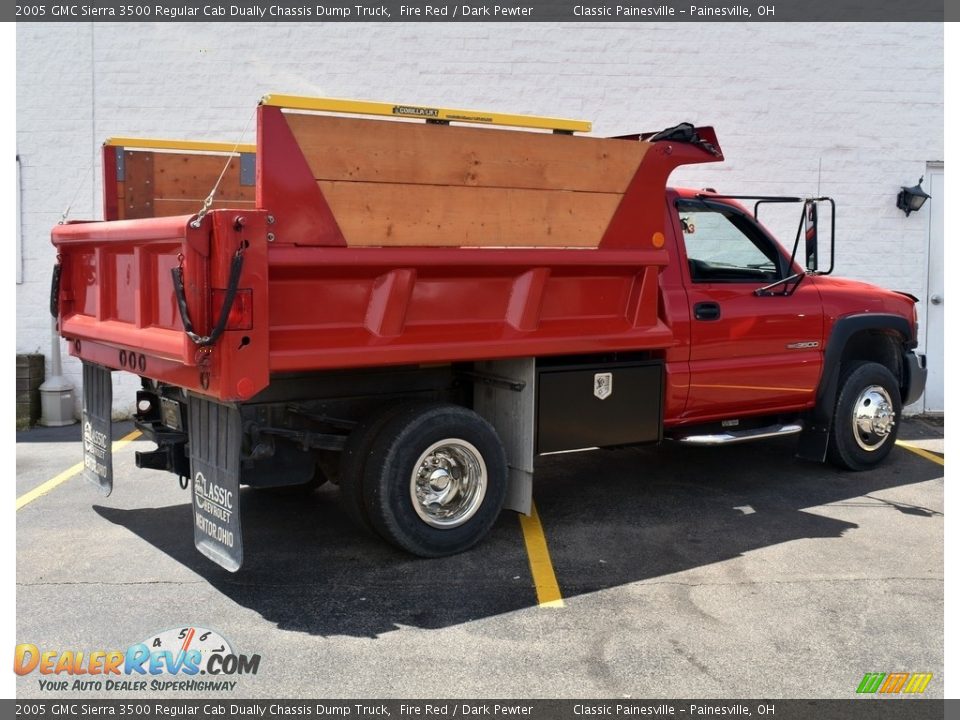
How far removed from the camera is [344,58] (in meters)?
9.79

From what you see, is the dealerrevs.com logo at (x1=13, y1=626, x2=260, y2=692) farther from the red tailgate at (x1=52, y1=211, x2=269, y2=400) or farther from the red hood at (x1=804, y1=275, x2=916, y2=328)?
the red hood at (x1=804, y1=275, x2=916, y2=328)

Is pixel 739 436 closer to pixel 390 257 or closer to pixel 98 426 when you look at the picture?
pixel 390 257

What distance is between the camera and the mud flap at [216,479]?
462 cm

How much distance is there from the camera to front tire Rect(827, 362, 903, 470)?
7492 millimetres

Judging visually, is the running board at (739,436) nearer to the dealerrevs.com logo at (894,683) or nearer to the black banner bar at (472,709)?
the dealerrevs.com logo at (894,683)

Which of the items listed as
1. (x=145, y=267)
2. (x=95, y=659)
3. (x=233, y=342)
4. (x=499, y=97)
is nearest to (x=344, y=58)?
(x=499, y=97)

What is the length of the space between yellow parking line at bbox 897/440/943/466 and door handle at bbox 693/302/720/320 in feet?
10.8

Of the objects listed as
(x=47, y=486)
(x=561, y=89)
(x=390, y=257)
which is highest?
(x=561, y=89)

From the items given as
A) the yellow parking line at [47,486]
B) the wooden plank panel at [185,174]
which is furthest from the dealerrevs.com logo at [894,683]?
the yellow parking line at [47,486]

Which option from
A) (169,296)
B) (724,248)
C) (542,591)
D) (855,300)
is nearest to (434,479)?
(542,591)

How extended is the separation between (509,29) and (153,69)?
12.6ft

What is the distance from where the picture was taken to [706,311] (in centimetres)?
645

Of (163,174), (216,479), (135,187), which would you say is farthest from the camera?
(163,174)
